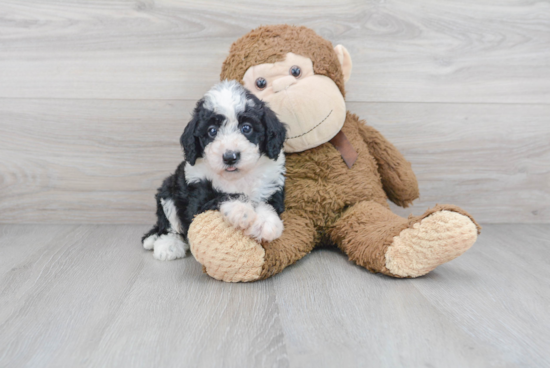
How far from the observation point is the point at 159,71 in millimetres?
1938

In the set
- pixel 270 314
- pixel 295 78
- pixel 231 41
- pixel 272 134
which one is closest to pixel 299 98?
pixel 295 78

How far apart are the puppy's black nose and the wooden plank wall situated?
801 mm

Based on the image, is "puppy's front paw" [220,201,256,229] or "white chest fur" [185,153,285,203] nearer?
"puppy's front paw" [220,201,256,229]

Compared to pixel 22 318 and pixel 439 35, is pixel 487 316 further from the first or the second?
pixel 439 35

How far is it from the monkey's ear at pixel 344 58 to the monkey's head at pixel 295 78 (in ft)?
0.24

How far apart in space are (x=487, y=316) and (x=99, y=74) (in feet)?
5.72

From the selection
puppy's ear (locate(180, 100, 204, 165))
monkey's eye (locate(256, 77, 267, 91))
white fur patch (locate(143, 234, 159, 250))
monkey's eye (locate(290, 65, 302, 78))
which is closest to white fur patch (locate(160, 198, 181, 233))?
white fur patch (locate(143, 234, 159, 250))

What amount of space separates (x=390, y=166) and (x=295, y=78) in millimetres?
535

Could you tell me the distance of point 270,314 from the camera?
112cm

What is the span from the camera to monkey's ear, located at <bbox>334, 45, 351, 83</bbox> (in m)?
1.70

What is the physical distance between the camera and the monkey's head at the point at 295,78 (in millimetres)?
1508

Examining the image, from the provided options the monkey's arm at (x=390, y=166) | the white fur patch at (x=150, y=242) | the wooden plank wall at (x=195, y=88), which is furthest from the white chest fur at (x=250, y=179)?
the wooden plank wall at (x=195, y=88)

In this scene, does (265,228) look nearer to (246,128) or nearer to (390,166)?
(246,128)

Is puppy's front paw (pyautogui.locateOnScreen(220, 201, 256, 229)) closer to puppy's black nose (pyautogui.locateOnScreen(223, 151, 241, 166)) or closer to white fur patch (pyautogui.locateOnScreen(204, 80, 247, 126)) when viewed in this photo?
puppy's black nose (pyautogui.locateOnScreen(223, 151, 241, 166))
